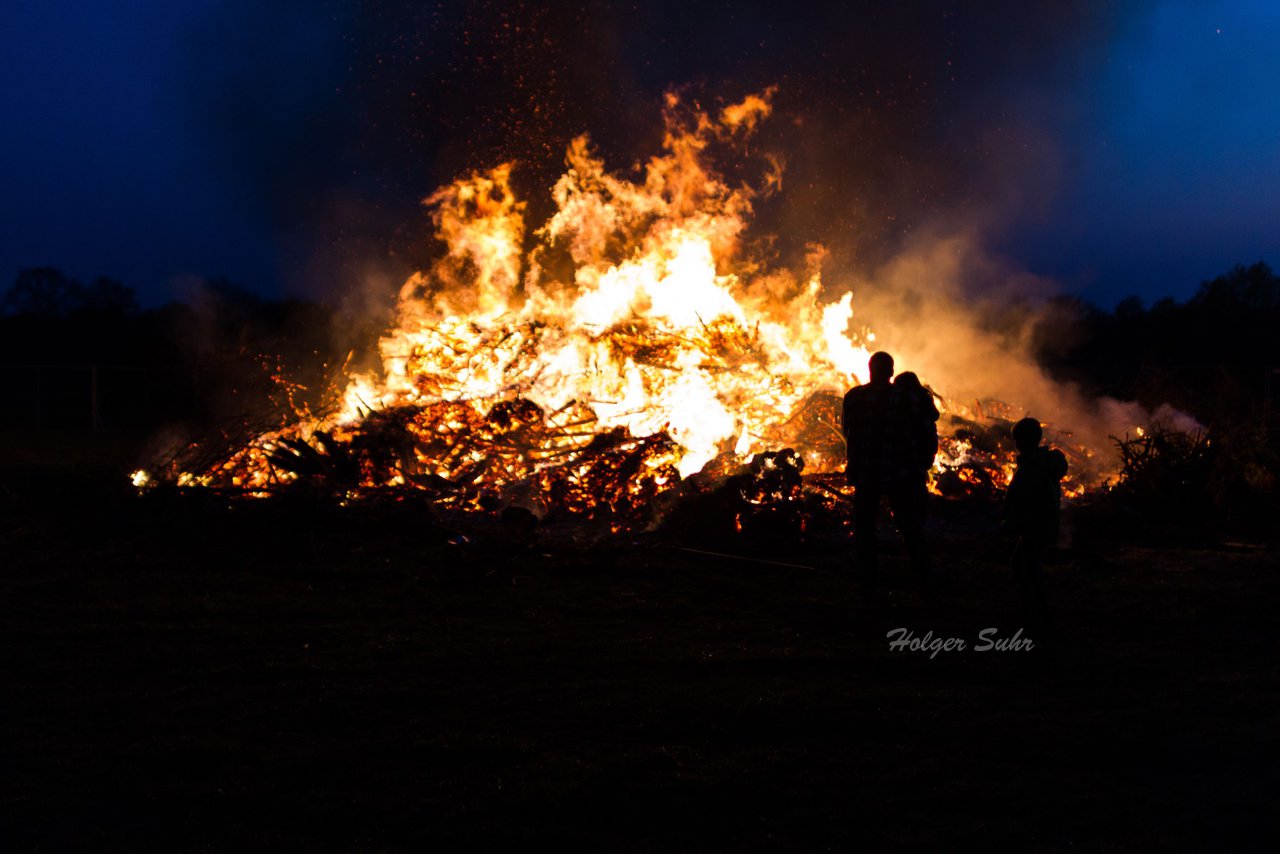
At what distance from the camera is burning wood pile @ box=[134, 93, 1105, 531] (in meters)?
10.2

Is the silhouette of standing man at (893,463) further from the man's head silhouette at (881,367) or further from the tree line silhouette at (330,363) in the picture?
the tree line silhouette at (330,363)

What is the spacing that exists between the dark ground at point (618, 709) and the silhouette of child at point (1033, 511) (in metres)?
0.32

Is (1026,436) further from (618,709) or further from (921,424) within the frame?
(618,709)

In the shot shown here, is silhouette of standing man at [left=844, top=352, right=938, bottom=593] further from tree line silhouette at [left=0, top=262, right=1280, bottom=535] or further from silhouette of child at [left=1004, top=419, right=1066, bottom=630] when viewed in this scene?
tree line silhouette at [left=0, top=262, right=1280, bottom=535]

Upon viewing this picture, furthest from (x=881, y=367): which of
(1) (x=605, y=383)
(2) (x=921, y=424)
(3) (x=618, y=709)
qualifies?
(1) (x=605, y=383)

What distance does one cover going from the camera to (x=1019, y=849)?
116 inches

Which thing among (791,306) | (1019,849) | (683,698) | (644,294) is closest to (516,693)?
(683,698)

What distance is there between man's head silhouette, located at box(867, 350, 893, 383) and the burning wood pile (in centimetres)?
307

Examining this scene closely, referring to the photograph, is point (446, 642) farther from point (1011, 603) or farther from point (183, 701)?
point (1011, 603)

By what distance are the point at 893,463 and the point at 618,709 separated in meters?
2.68

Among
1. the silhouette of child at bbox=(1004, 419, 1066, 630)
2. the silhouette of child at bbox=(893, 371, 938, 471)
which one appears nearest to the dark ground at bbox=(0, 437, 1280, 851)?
the silhouette of child at bbox=(1004, 419, 1066, 630)

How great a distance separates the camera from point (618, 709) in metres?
4.30

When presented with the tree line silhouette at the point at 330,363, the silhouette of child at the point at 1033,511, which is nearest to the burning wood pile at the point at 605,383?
the tree line silhouette at the point at 330,363

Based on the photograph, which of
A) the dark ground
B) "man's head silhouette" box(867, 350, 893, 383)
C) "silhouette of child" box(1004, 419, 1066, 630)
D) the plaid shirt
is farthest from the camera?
"man's head silhouette" box(867, 350, 893, 383)
